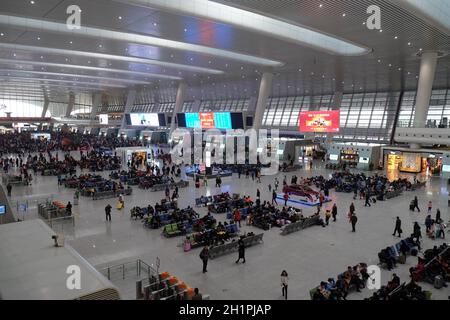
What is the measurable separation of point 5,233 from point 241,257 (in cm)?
645

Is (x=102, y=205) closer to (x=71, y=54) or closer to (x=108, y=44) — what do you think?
(x=108, y=44)

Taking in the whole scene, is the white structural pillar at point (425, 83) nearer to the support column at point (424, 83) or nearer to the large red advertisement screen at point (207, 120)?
the support column at point (424, 83)

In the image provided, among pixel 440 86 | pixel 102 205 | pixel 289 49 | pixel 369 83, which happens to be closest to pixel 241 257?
pixel 102 205

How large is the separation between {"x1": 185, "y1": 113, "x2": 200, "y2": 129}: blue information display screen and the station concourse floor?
23.4 metres

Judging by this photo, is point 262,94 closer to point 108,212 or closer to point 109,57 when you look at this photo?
point 109,57

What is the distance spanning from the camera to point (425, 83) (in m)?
25.4

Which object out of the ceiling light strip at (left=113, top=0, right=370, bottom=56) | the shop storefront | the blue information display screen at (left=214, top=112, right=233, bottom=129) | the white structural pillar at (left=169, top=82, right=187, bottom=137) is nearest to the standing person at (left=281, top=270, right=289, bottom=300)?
the ceiling light strip at (left=113, top=0, right=370, bottom=56)

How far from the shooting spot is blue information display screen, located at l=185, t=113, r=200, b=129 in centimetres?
4181

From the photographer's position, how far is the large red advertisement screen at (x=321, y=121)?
3231 cm

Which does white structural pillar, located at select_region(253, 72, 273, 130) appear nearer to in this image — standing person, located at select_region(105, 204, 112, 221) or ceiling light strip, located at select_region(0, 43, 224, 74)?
ceiling light strip, located at select_region(0, 43, 224, 74)

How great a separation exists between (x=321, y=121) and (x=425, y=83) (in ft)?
31.2

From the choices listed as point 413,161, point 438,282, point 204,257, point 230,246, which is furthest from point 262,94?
point 438,282
